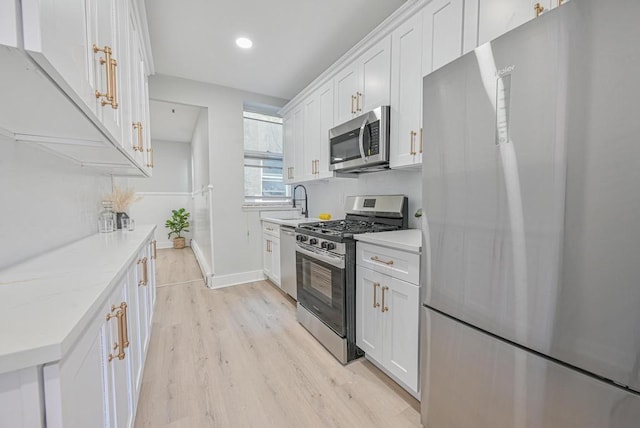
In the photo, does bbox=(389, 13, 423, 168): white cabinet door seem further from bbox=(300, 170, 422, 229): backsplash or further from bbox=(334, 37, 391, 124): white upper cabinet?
bbox=(300, 170, 422, 229): backsplash

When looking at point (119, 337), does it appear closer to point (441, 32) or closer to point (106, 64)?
point (106, 64)

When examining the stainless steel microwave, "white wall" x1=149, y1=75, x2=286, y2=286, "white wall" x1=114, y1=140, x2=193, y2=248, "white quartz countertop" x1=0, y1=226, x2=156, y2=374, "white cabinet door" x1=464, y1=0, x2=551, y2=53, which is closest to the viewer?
"white quartz countertop" x1=0, y1=226, x2=156, y2=374

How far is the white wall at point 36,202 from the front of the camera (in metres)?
1.05

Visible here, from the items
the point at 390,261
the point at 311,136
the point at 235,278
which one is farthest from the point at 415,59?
the point at 235,278

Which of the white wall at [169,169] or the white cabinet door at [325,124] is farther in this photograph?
the white wall at [169,169]

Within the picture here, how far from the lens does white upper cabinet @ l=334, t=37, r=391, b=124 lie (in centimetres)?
198

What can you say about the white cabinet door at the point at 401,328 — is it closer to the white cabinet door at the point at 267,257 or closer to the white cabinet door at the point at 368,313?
the white cabinet door at the point at 368,313

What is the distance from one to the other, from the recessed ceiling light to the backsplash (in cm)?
163

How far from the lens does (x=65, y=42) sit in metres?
0.69

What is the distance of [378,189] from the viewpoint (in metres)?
2.49

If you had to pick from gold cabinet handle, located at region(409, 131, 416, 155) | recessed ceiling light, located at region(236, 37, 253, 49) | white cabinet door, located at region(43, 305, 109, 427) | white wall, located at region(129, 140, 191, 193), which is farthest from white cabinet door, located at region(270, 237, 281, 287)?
white wall, located at region(129, 140, 191, 193)

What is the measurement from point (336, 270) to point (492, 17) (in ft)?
5.52

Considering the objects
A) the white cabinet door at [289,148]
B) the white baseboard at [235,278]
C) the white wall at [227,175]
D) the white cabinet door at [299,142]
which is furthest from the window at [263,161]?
the white baseboard at [235,278]

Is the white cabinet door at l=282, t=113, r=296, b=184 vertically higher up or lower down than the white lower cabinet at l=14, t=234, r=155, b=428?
higher up
